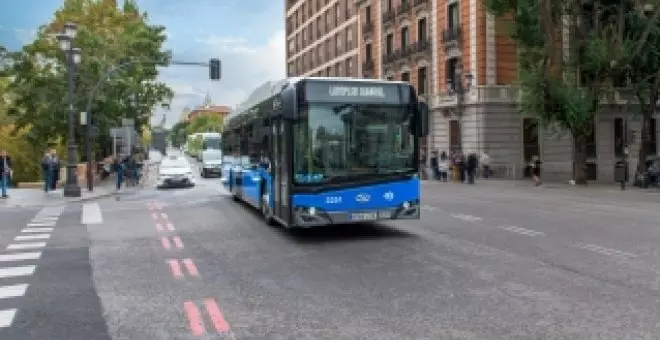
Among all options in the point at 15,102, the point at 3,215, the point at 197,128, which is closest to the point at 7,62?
the point at 15,102

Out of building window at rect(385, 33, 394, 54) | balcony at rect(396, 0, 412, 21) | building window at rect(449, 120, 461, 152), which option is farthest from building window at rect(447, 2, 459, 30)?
building window at rect(385, 33, 394, 54)

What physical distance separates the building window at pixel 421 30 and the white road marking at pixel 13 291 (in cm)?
3846

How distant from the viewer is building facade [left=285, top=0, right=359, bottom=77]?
58544 mm

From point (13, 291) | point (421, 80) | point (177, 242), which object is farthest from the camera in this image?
point (421, 80)

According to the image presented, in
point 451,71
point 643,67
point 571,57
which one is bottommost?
point 643,67

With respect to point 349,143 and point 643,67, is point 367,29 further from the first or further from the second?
point 349,143

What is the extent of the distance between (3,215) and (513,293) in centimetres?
1508

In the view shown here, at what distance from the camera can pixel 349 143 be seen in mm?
10727

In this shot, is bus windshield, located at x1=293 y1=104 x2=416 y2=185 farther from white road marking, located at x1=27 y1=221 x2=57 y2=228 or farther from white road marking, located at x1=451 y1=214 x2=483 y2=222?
white road marking, located at x1=27 y1=221 x2=57 y2=228

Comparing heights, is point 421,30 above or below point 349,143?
above

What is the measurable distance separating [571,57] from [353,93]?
860 inches

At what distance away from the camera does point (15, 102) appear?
36.6 metres

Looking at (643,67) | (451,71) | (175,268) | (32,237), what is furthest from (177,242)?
(451,71)

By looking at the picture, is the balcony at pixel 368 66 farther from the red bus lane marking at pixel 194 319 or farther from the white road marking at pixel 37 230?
the red bus lane marking at pixel 194 319
